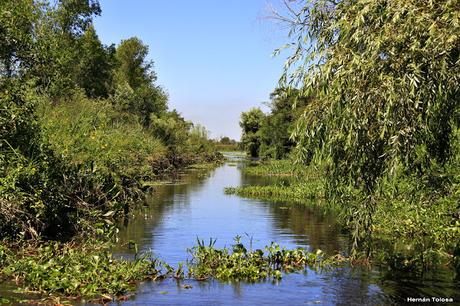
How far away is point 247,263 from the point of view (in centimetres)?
1084

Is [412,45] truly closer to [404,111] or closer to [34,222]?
[404,111]

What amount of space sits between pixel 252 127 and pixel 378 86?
3543 inches

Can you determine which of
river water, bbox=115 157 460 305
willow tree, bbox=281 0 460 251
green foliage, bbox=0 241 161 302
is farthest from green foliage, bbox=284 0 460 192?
green foliage, bbox=0 241 161 302

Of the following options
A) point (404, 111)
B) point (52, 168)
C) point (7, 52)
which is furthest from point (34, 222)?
point (404, 111)

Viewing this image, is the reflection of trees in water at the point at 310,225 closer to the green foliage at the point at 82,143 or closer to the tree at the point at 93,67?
the green foliage at the point at 82,143

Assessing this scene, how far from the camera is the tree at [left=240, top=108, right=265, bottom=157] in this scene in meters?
95.1

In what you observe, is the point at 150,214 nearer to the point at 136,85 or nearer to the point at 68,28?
the point at 68,28

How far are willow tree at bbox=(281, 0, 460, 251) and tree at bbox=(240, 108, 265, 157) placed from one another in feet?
281

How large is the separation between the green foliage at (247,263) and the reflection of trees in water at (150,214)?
9.64 feet

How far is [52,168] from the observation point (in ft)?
44.2

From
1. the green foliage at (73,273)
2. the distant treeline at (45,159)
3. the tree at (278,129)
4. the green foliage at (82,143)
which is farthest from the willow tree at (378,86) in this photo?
the tree at (278,129)

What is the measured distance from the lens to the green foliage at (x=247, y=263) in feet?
34.4

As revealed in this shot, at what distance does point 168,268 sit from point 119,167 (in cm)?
856

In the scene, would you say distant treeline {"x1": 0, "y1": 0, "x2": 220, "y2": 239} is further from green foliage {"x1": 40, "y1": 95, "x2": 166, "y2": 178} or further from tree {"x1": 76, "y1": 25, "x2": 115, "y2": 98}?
tree {"x1": 76, "y1": 25, "x2": 115, "y2": 98}
